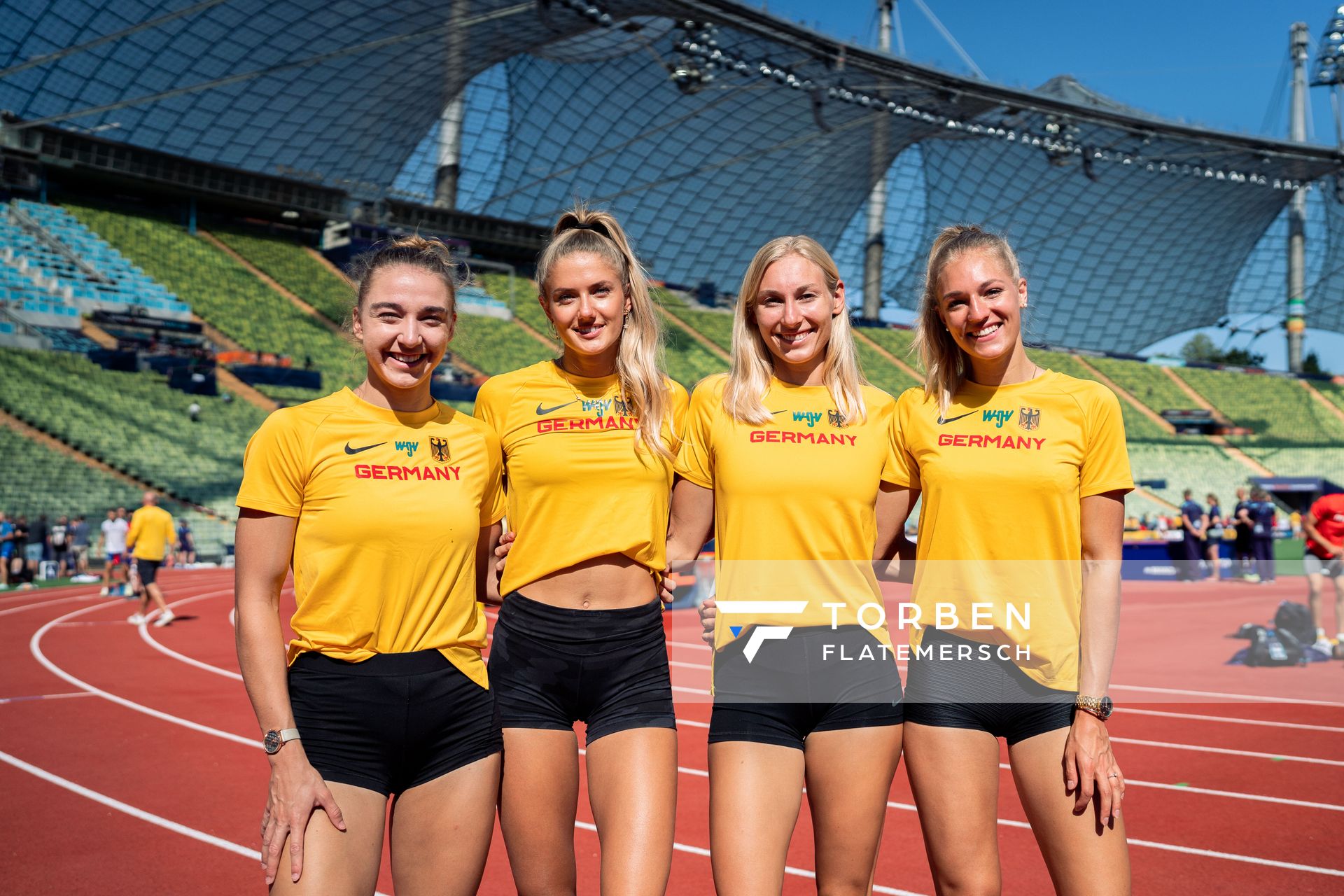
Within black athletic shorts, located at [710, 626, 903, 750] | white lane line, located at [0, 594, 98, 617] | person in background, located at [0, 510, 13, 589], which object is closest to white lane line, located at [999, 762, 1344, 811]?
black athletic shorts, located at [710, 626, 903, 750]

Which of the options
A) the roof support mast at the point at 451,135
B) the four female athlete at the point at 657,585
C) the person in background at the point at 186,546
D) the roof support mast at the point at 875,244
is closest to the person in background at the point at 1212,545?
the four female athlete at the point at 657,585

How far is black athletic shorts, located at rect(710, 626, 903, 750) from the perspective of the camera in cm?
289

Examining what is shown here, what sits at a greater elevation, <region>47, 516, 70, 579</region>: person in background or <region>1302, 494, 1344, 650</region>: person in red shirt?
<region>1302, 494, 1344, 650</region>: person in red shirt

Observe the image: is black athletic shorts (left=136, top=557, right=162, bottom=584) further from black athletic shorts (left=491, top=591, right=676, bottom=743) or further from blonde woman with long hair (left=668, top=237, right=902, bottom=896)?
blonde woman with long hair (left=668, top=237, right=902, bottom=896)

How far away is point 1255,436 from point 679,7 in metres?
32.4

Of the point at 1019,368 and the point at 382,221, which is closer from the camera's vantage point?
the point at 1019,368

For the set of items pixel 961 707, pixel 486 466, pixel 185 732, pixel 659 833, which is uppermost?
pixel 486 466

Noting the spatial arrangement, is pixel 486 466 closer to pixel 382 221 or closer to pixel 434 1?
pixel 434 1

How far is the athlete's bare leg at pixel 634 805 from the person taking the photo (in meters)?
2.85

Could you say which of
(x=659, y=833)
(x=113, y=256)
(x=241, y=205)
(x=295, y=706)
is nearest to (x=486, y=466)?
(x=295, y=706)

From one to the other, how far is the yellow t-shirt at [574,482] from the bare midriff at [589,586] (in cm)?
3

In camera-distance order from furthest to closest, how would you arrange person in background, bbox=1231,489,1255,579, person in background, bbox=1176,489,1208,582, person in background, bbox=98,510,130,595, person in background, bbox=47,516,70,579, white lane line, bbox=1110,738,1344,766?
person in background, bbox=47,516,70,579
person in background, bbox=1176,489,1208,582
person in background, bbox=98,510,130,595
person in background, bbox=1231,489,1255,579
white lane line, bbox=1110,738,1344,766

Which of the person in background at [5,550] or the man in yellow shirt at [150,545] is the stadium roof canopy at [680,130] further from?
the man in yellow shirt at [150,545]

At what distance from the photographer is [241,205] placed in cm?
4225
